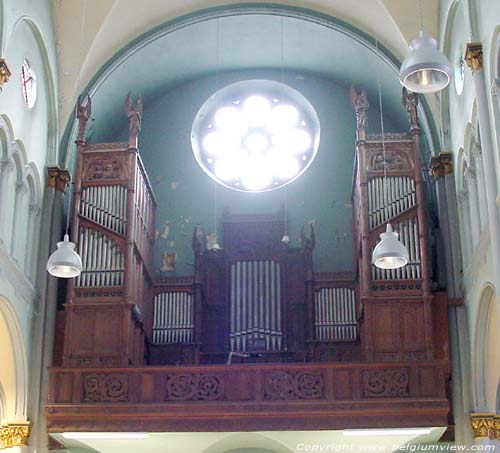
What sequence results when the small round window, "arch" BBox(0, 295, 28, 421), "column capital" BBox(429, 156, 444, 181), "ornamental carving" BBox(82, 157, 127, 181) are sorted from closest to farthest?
1. "arch" BBox(0, 295, 28, 421)
2. the small round window
3. "ornamental carving" BBox(82, 157, 127, 181)
4. "column capital" BBox(429, 156, 444, 181)

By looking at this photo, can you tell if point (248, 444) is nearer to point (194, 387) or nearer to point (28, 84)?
point (194, 387)

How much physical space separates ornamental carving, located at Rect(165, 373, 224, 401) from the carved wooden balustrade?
0.7 inches

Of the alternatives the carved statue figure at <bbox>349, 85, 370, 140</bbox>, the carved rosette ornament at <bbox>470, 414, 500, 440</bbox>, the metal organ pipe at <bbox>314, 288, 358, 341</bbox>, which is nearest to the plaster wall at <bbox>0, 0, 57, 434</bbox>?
the metal organ pipe at <bbox>314, 288, 358, 341</bbox>

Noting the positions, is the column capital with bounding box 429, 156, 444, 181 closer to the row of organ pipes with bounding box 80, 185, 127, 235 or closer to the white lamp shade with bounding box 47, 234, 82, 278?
the row of organ pipes with bounding box 80, 185, 127, 235

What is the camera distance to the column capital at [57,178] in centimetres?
2012

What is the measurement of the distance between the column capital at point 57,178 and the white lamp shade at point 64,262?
4340 mm

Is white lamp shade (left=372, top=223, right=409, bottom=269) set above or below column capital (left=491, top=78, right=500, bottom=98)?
below

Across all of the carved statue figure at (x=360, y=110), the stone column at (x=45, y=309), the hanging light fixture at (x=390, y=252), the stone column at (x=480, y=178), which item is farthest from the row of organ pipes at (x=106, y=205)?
the stone column at (x=480, y=178)

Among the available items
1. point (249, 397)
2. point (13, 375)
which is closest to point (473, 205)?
point (249, 397)

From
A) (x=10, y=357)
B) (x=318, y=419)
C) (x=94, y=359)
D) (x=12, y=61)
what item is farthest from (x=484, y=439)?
(x=12, y=61)

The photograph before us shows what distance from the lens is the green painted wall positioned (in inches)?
871

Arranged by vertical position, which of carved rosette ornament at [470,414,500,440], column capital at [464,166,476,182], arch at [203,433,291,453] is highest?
column capital at [464,166,476,182]

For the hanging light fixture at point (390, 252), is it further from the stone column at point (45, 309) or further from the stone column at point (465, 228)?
the stone column at point (45, 309)

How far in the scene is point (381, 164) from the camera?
19.4 metres
